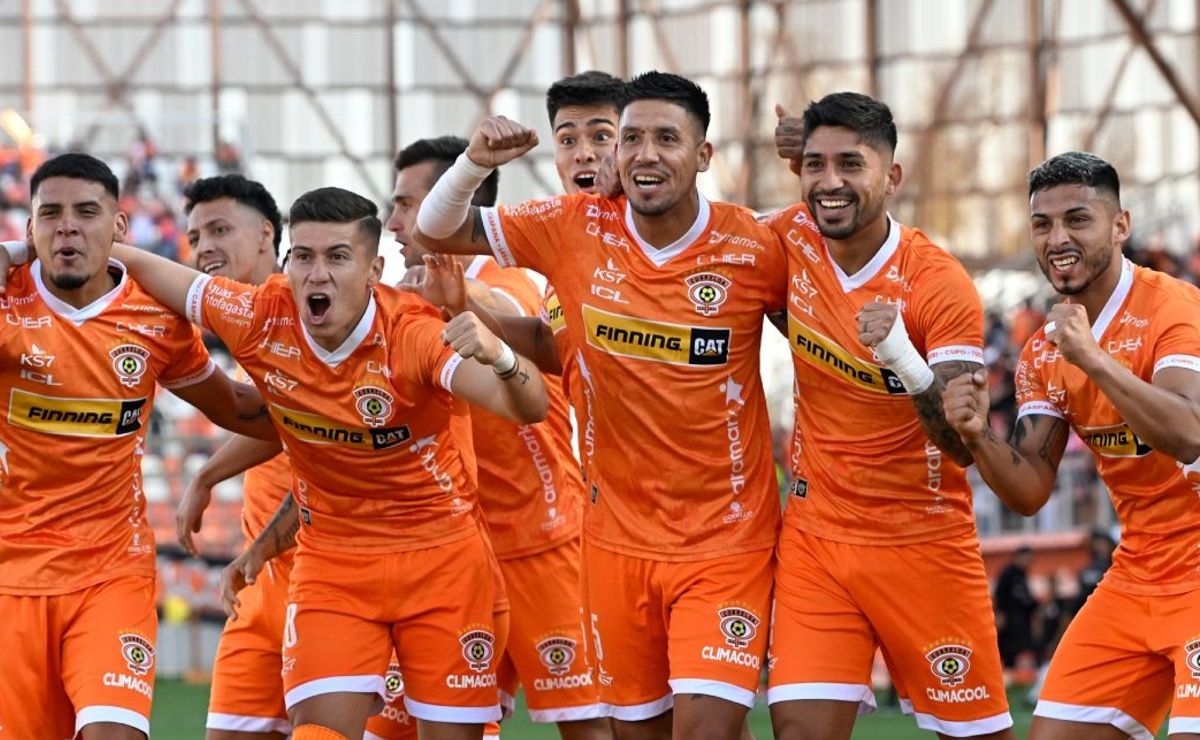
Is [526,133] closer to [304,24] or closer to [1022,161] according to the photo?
[1022,161]

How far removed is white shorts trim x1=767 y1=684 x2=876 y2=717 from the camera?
25.0 ft

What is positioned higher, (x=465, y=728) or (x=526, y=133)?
(x=526, y=133)

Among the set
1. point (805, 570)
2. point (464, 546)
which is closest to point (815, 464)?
→ point (805, 570)

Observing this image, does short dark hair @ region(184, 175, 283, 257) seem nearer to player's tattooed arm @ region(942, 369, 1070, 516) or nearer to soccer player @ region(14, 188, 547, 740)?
soccer player @ region(14, 188, 547, 740)

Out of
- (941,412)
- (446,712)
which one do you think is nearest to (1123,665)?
(941,412)

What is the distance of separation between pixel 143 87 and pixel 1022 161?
1923 cm

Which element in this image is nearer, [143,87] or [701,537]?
[701,537]

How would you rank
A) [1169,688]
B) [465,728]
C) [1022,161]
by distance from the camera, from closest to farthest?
[1169,688] → [465,728] → [1022,161]

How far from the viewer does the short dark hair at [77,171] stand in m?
8.24

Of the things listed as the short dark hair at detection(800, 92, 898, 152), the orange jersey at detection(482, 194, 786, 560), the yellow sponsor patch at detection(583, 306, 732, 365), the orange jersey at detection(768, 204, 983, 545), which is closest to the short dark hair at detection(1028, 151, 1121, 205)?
the orange jersey at detection(768, 204, 983, 545)

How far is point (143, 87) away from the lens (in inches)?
1647

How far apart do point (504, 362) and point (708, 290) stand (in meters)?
0.95

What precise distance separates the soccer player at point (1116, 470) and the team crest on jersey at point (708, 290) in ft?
4.09

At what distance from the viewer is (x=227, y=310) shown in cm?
828
